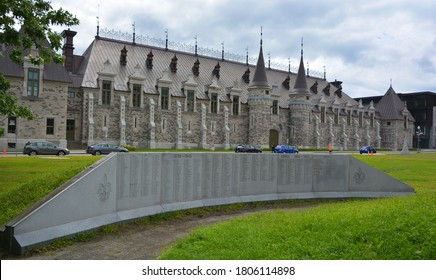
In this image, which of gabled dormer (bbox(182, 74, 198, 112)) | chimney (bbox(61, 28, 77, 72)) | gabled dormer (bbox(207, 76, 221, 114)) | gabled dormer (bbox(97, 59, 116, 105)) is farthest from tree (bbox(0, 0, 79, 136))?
gabled dormer (bbox(207, 76, 221, 114))

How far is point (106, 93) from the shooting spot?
46844 millimetres

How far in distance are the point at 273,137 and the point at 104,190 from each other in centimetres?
5420

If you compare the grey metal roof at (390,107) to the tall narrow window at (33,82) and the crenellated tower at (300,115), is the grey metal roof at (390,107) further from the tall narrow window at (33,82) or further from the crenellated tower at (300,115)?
the tall narrow window at (33,82)

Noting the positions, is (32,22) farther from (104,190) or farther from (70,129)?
(70,129)

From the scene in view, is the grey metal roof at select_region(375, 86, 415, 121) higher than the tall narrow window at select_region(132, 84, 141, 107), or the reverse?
the grey metal roof at select_region(375, 86, 415, 121)

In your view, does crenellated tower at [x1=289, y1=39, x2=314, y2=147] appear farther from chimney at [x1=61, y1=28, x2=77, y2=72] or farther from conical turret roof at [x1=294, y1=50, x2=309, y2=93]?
chimney at [x1=61, y1=28, x2=77, y2=72]

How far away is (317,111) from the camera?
69500 millimetres

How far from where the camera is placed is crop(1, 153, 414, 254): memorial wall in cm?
844

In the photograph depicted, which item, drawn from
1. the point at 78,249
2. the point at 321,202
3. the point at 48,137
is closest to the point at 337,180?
the point at 321,202

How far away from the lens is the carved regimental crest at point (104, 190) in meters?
9.67

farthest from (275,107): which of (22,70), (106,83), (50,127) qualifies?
(22,70)

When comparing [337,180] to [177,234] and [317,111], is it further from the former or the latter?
[317,111]

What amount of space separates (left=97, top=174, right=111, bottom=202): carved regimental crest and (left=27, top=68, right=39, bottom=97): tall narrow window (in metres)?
35.8

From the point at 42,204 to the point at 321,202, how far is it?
10.3 meters
